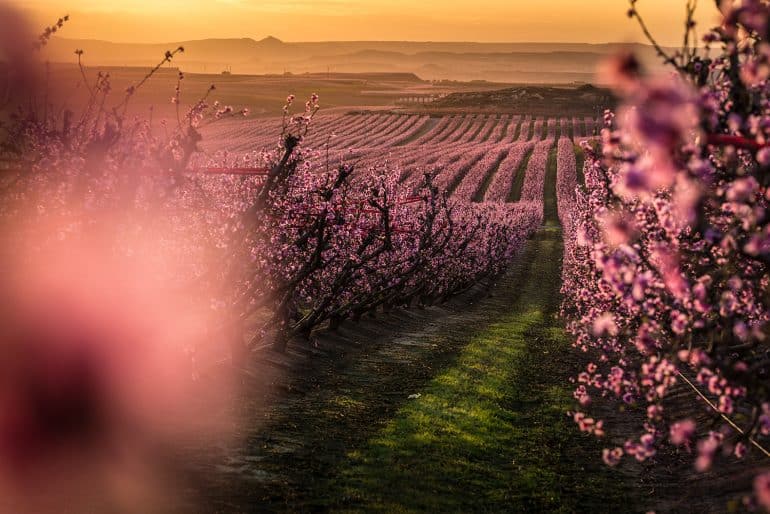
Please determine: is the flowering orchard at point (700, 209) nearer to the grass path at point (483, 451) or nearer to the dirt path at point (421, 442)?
the grass path at point (483, 451)

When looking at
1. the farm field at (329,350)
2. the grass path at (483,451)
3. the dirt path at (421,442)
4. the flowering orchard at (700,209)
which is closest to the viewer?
the flowering orchard at (700,209)

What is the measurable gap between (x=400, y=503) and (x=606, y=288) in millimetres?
5513

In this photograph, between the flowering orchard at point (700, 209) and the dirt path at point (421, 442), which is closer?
the flowering orchard at point (700, 209)

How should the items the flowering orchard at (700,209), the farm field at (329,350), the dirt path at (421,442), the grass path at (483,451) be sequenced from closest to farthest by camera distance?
1. the flowering orchard at (700,209)
2. the farm field at (329,350)
3. the dirt path at (421,442)
4. the grass path at (483,451)

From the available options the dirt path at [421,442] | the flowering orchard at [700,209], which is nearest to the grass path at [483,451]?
the dirt path at [421,442]

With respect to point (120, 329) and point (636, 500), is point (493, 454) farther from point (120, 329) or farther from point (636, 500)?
point (120, 329)

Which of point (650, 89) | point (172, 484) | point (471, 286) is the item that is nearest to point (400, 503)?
point (172, 484)

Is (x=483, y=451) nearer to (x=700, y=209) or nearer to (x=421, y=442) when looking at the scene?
(x=421, y=442)

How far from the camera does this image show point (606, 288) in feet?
57.6

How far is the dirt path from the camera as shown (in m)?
15.9

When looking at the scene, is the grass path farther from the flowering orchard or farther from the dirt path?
the flowering orchard

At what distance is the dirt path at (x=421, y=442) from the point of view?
15930mm

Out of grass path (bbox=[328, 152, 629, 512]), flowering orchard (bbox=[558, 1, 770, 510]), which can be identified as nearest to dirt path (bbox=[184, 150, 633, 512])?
grass path (bbox=[328, 152, 629, 512])

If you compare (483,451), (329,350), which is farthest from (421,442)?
(329,350)
